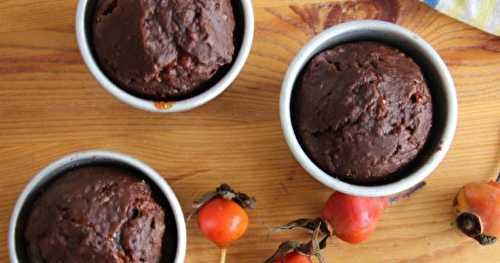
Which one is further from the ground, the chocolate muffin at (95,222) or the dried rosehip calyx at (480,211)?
the chocolate muffin at (95,222)

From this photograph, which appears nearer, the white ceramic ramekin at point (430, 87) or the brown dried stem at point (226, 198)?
the white ceramic ramekin at point (430, 87)

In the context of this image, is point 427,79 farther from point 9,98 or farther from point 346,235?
point 9,98

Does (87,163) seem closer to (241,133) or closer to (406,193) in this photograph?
(241,133)

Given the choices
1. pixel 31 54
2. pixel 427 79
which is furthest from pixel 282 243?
pixel 31 54

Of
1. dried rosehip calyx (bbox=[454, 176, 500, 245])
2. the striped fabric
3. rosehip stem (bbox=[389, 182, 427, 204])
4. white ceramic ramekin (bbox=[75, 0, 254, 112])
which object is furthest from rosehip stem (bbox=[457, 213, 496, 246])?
white ceramic ramekin (bbox=[75, 0, 254, 112])

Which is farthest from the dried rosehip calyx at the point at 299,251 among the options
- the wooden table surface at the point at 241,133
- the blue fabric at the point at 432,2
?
the blue fabric at the point at 432,2

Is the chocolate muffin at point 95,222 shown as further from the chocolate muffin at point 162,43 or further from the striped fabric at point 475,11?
the striped fabric at point 475,11

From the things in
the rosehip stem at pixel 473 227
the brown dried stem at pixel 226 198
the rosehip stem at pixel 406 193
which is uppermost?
the brown dried stem at pixel 226 198
